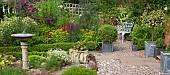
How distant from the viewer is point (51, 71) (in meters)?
8.74

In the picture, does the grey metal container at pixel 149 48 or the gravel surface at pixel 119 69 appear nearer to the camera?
the gravel surface at pixel 119 69

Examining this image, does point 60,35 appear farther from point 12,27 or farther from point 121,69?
point 121,69

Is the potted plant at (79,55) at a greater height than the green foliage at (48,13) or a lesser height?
lesser

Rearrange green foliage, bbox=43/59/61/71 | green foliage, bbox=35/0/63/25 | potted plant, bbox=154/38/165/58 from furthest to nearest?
green foliage, bbox=35/0/63/25, potted plant, bbox=154/38/165/58, green foliage, bbox=43/59/61/71

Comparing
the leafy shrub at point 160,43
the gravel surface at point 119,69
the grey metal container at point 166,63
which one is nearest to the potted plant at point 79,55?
the gravel surface at point 119,69

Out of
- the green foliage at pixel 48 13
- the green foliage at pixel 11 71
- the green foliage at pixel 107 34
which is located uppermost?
the green foliage at pixel 48 13

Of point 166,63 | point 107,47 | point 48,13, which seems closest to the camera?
point 166,63

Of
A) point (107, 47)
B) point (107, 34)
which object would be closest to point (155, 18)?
point (107, 34)

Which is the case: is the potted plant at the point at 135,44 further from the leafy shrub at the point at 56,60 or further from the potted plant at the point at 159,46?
the leafy shrub at the point at 56,60

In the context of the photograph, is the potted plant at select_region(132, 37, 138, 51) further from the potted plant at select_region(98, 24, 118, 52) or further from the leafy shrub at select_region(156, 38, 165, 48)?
the leafy shrub at select_region(156, 38, 165, 48)

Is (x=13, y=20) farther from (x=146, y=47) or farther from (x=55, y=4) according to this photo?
(x=146, y=47)

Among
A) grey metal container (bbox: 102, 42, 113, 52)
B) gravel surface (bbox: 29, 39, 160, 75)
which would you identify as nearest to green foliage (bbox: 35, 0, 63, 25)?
grey metal container (bbox: 102, 42, 113, 52)

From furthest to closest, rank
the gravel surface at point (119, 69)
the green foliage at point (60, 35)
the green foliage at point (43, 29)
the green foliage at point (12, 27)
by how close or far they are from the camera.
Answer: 1. the green foliage at point (43, 29)
2. the green foliage at point (60, 35)
3. the green foliage at point (12, 27)
4. the gravel surface at point (119, 69)

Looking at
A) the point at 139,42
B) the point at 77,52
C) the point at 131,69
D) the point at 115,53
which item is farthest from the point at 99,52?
the point at 131,69
